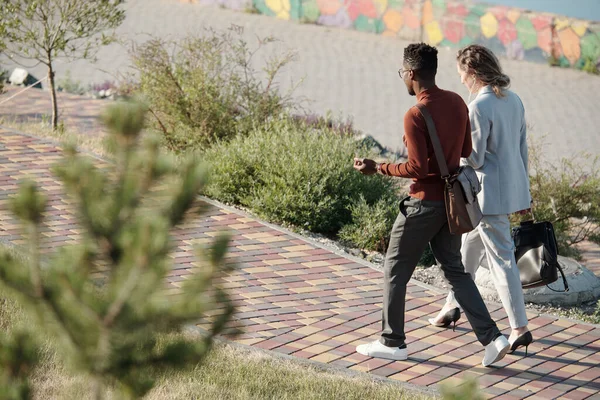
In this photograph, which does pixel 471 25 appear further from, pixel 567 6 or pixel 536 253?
pixel 536 253

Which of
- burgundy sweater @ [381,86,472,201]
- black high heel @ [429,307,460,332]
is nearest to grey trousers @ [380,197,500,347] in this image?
burgundy sweater @ [381,86,472,201]

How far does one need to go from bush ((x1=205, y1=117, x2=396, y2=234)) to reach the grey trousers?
2.58 metres

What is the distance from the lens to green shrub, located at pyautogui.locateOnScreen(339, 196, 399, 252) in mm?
7910

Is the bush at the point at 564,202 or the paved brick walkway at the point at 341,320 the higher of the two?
the bush at the point at 564,202

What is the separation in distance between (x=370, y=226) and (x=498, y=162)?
93.3 inches

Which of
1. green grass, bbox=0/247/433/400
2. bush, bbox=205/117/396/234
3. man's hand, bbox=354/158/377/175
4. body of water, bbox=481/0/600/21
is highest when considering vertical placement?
body of water, bbox=481/0/600/21

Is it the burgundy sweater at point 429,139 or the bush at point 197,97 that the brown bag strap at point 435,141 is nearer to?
the burgundy sweater at point 429,139

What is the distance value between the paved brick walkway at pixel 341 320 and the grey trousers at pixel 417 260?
12.6 inches

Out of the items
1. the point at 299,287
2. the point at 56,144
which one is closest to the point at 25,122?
the point at 56,144

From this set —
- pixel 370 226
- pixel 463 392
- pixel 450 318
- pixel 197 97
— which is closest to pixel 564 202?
pixel 370 226

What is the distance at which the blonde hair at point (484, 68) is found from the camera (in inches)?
219

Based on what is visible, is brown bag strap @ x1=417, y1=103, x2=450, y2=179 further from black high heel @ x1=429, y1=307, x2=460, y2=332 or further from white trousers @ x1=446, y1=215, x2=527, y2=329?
black high heel @ x1=429, y1=307, x2=460, y2=332

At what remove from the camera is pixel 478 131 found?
556 cm

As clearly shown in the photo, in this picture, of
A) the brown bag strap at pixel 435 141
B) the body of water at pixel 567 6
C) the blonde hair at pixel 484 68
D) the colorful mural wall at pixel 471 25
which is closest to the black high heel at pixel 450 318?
the brown bag strap at pixel 435 141
